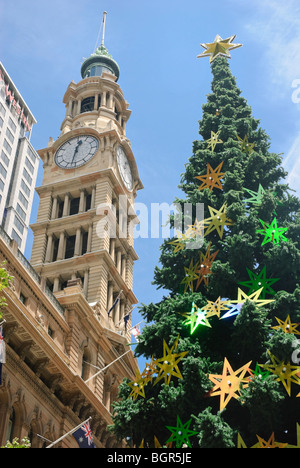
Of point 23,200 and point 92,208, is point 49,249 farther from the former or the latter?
point 23,200

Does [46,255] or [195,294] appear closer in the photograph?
[195,294]

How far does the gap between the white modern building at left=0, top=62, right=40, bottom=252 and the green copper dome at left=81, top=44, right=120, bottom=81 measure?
34.1 meters

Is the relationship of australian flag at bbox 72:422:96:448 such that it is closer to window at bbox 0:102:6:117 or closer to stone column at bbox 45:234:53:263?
stone column at bbox 45:234:53:263

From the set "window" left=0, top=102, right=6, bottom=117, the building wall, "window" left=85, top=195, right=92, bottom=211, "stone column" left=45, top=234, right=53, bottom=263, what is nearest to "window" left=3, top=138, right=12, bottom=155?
"window" left=0, top=102, right=6, bottom=117

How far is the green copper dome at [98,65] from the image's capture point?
247ft

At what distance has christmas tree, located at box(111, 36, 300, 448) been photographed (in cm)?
1847

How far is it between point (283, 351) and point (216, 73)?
1970 cm

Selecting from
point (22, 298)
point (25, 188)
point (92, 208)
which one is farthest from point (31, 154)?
point (22, 298)

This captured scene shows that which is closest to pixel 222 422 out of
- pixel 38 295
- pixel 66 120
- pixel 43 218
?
pixel 38 295

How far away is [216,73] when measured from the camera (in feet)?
112

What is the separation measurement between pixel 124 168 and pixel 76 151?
16.2ft

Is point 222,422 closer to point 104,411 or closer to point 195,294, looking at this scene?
point 195,294
